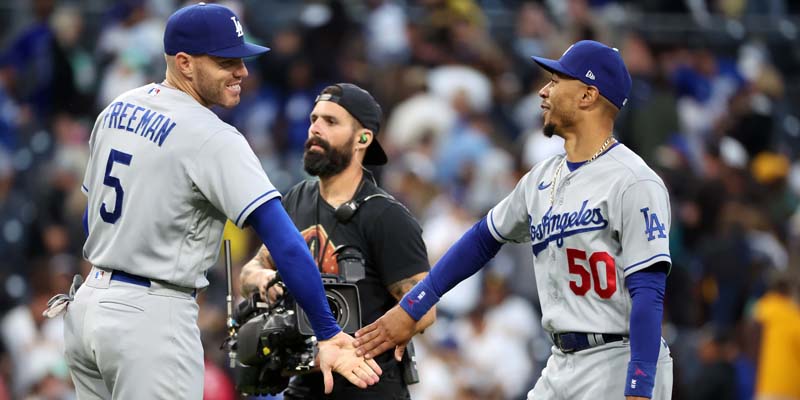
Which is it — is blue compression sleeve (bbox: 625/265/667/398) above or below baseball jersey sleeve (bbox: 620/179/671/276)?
below

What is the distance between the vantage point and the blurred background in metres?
11.7

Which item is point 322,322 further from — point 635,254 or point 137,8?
point 137,8

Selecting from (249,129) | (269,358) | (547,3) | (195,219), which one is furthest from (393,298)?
(547,3)

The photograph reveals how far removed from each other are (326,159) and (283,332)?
94 cm

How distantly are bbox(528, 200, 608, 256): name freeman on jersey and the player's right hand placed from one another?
0.90 meters

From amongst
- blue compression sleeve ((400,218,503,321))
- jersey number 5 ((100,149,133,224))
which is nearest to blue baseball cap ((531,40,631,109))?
blue compression sleeve ((400,218,503,321))

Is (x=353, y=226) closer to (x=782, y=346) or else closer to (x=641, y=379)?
Result: (x=641, y=379)

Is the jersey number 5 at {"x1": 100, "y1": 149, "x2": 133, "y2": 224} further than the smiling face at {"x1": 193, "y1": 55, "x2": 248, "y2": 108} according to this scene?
No

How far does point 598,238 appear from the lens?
5832 mm

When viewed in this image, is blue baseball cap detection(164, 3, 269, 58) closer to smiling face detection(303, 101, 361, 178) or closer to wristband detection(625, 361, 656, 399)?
smiling face detection(303, 101, 361, 178)

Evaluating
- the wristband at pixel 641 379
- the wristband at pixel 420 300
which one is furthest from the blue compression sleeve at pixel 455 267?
the wristband at pixel 641 379

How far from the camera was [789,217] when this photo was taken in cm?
1436

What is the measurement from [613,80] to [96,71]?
31.6ft

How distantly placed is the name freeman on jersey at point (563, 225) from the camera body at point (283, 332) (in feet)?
3.08
